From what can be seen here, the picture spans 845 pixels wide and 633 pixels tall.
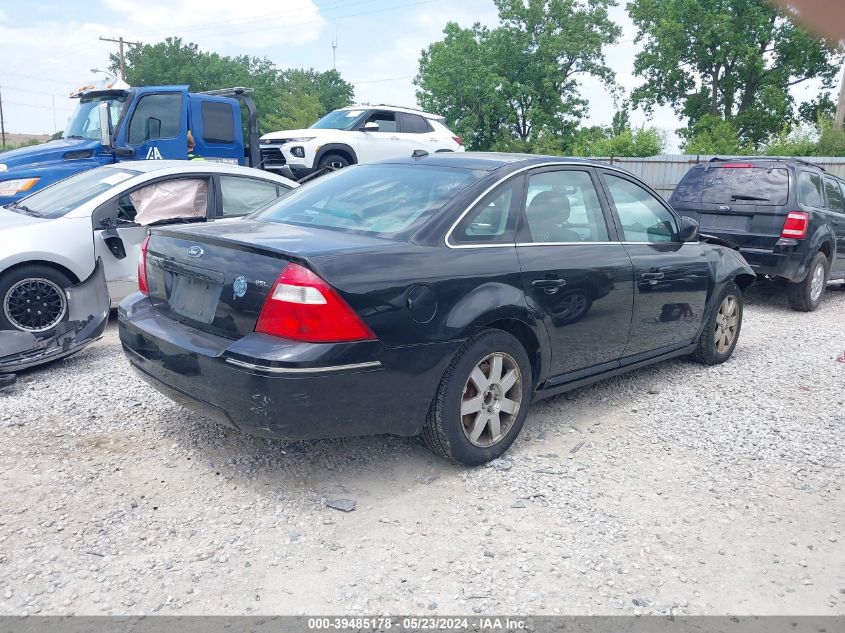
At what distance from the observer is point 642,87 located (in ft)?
134

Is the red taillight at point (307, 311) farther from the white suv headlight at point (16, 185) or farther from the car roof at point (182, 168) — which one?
the white suv headlight at point (16, 185)

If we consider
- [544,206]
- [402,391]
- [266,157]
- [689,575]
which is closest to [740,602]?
[689,575]

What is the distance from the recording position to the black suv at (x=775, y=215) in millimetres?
8234

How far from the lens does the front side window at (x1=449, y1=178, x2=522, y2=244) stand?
374 cm

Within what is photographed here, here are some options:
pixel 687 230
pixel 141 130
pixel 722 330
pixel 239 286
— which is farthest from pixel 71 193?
pixel 722 330

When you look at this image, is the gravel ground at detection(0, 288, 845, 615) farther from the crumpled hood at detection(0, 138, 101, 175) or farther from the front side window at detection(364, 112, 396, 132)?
the front side window at detection(364, 112, 396, 132)

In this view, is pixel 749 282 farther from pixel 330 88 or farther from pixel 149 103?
pixel 330 88

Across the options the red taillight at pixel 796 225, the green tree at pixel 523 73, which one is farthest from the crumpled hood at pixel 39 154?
the green tree at pixel 523 73

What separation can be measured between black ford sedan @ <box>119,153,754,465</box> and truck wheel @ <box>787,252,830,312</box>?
14.8 ft

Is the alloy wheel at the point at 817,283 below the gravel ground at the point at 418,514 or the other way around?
the other way around

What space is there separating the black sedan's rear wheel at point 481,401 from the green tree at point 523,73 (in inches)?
1680

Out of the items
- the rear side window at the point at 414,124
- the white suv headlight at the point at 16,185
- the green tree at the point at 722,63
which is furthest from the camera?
the green tree at the point at 722,63

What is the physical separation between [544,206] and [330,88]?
78553 mm

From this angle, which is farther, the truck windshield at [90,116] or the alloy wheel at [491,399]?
the truck windshield at [90,116]
